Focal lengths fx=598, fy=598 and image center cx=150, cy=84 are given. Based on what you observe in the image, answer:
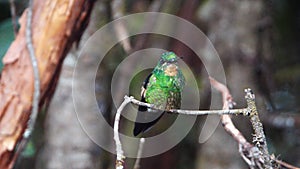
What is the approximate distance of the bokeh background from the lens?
7.13 feet

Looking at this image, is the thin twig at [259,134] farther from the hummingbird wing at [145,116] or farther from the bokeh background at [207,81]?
the bokeh background at [207,81]

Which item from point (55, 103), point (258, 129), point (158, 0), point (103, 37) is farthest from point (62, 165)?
point (258, 129)

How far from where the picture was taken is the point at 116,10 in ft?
7.91

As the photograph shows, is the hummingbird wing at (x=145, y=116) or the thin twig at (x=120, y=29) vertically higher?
the thin twig at (x=120, y=29)

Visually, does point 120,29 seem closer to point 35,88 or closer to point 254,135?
point 35,88

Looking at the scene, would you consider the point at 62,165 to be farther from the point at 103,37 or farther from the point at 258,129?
the point at 258,129

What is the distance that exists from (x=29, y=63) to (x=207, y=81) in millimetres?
914

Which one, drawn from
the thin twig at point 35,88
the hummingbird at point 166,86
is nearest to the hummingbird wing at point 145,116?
the hummingbird at point 166,86

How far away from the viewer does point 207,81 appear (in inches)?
89.4

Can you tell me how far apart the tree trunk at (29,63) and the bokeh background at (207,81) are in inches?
18.4

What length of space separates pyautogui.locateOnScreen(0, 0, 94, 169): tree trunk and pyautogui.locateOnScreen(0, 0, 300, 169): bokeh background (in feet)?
1.53

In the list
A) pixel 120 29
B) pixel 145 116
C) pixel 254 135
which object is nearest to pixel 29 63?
pixel 145 116

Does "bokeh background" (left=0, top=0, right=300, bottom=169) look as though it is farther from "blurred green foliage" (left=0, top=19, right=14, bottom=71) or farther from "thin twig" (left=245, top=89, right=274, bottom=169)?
"thin twig" (left=245, top=89, right=274, bottom=169)

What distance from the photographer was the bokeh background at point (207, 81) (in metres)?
2.17
